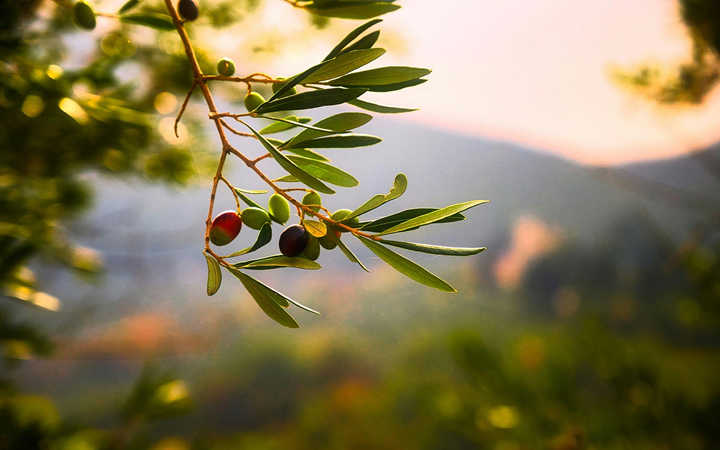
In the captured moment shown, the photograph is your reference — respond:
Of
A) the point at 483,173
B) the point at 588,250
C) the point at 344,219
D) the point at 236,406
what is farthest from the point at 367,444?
the point at 344,219

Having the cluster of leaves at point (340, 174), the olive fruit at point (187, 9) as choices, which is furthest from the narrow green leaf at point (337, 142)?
the olive fruit at point (187, 9)

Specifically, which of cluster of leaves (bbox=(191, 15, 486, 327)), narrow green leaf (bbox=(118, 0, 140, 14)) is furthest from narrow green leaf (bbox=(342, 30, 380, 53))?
narrow green leaf (bbox=(118, 0, 140, 14))

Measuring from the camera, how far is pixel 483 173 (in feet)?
11.8

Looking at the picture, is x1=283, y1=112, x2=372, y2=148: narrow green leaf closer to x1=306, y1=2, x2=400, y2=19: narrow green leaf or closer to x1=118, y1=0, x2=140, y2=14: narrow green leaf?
x1=306, y1=2, x2=400, y2=19: narrow green leaf

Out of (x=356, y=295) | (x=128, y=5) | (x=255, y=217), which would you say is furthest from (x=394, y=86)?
(x=356, y=295)

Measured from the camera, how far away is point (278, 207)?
0.81 ft

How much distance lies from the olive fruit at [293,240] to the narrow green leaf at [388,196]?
31 mm

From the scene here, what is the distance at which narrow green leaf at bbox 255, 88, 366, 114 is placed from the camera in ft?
0.73

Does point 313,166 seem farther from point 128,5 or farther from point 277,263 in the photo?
point 128,5

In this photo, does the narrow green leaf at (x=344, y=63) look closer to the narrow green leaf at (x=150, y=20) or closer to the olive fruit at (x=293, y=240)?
the olive fruit at (x=293, y=240)

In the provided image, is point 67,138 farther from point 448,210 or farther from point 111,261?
point 111,261

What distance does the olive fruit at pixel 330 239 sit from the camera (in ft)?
0.80

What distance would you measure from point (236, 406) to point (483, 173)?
8.72 ft

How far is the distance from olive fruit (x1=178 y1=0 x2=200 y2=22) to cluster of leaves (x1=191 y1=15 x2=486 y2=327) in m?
0.08
